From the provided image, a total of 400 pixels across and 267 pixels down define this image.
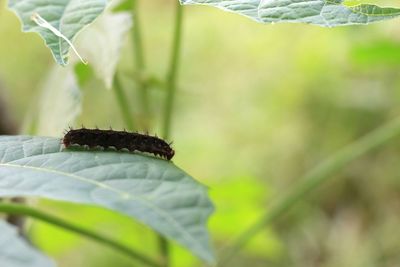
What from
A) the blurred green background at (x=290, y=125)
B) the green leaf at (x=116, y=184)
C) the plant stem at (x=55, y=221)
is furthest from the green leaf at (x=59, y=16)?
the blurred green background at (x=290, y=125)

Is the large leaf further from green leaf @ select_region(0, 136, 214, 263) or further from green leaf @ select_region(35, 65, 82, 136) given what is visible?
green leaf @ select_region(0, 136, 214, 263)

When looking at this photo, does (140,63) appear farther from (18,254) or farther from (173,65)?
(18,254)

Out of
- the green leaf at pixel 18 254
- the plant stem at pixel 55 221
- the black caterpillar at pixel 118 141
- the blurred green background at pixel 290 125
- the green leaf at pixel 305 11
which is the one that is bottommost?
the blurred green background at pixel 290 125

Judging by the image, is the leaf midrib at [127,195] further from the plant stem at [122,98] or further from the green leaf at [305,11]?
the plant stem at [122,98]

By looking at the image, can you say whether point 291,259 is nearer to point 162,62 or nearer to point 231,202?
point 231,202

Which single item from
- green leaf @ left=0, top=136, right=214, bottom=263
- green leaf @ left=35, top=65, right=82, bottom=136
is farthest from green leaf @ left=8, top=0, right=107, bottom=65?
green leaf @ left=35, top=65, right=82, bottom=136
